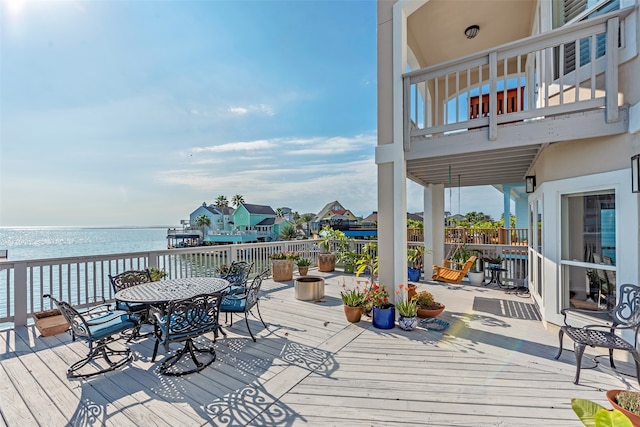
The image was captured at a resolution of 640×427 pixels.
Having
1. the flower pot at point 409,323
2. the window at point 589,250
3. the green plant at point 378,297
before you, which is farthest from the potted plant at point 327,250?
the window at point 589,250

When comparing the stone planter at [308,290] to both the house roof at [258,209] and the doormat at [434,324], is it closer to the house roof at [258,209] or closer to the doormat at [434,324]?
the doormat at [434,324]

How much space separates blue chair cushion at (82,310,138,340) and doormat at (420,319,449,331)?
150 inches

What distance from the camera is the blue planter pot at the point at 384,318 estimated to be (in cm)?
396

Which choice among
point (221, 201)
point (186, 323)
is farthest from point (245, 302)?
point (221, 201)

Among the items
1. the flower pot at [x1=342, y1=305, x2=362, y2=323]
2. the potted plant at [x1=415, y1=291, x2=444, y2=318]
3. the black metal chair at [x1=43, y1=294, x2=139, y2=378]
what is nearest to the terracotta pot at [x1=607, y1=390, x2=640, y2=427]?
the potted plant at [x1=415, y1=291, x2=444, y2=318]

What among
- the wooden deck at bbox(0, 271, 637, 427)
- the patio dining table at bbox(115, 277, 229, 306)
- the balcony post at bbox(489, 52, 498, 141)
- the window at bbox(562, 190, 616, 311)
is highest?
the balcony post at bbox(489, 52, 498, 141)

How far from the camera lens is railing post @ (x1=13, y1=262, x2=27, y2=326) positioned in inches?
156

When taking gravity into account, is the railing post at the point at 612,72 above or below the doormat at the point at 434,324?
above

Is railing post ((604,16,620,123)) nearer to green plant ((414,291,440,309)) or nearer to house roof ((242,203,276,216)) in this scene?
green plant ((414,291,440,309))

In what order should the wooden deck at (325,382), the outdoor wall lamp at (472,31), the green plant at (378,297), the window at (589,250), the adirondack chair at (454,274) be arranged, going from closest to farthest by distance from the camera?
1. the wooden deck at (325,382)
2. the window at (589,250)
3. the green plant at (378,297)
4. the outdoor wall lamp at (472,31)
5. the adirondack chair at (454,274)

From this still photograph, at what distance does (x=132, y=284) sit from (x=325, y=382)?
3397mm

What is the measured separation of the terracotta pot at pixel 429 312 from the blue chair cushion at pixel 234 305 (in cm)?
273

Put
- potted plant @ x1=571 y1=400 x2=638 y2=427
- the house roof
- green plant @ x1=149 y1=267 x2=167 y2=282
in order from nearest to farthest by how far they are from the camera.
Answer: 1. potted plant @ x1=571 y1=400 x2=638 y2=427
2. green plant @ x1=149 y1=267 x2=167 y2=282
3. the house roof

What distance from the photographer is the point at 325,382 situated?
2.59m
